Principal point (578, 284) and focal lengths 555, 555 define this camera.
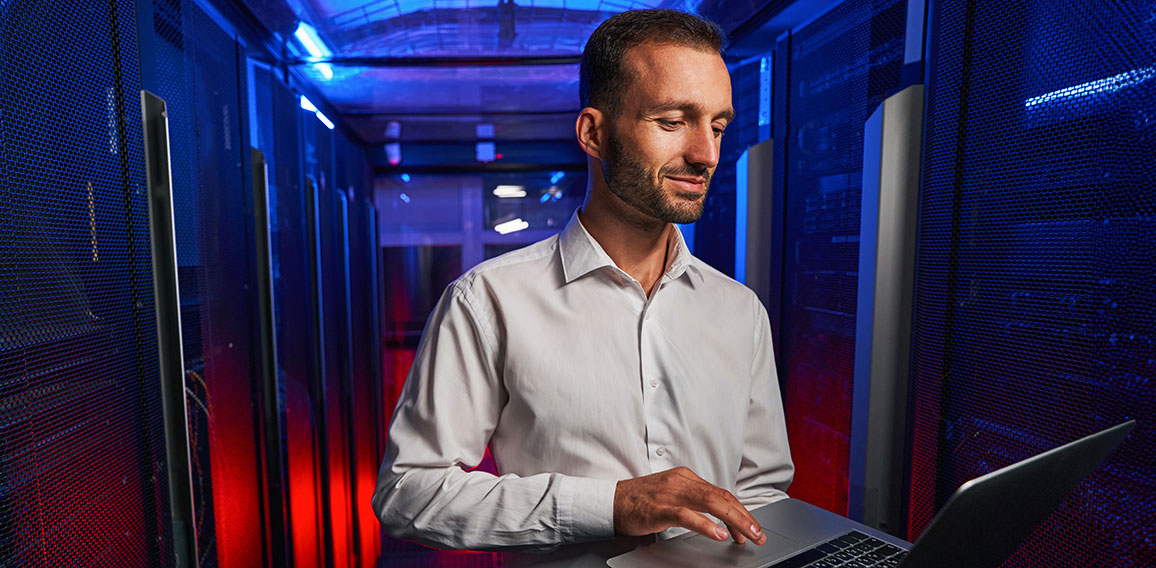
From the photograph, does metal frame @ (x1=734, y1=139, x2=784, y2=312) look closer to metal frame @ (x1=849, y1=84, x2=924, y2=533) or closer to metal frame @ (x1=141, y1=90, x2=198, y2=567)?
metal frame @ (x1=849, y1=84, x2=924, y2=533)

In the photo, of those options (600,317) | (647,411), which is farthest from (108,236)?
(647,411)

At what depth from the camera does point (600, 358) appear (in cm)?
86

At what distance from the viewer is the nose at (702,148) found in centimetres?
79

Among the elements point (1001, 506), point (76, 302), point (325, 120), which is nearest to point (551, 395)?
point (1001, 506)

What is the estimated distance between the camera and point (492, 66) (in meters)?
1.99

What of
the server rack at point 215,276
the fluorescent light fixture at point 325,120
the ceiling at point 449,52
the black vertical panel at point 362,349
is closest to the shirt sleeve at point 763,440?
the ceiling at point 449,52

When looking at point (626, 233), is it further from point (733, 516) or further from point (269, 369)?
point (269, 369)

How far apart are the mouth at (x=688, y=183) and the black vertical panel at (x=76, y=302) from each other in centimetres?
87

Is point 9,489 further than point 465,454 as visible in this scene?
No

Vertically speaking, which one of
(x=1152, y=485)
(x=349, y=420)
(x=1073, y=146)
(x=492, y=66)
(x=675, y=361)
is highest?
(x=492, y=66)

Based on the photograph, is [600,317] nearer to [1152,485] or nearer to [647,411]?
[647,411]

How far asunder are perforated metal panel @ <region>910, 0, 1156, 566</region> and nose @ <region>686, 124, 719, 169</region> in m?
0.51

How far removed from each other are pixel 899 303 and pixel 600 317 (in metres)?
0.64

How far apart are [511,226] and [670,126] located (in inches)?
95.3
